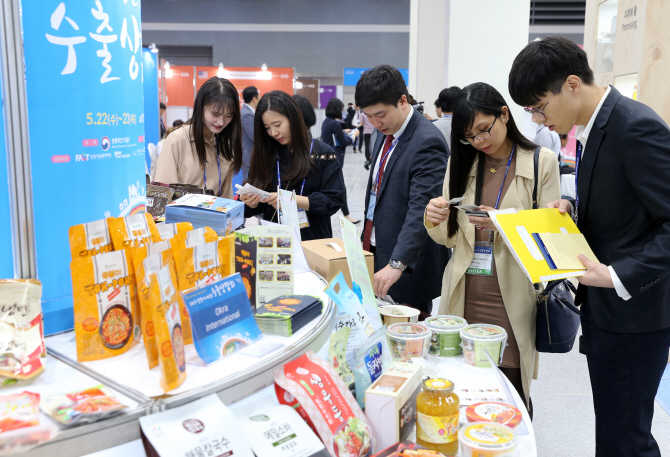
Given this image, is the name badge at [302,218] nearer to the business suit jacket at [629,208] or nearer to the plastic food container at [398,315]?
the plastic food container at [398,315]

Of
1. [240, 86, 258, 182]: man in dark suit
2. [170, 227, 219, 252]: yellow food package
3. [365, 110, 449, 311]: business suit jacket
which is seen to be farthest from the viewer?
[240, 86, 258, 182]: man in dark suit

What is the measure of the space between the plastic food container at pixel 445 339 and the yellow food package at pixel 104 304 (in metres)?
0.91

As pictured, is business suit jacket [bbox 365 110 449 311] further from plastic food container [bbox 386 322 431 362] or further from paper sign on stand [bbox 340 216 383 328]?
paper sign on stand [bbox 340 216 383 328]

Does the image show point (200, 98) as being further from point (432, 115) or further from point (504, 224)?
point (432, 115)

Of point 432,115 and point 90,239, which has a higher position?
point 432,115

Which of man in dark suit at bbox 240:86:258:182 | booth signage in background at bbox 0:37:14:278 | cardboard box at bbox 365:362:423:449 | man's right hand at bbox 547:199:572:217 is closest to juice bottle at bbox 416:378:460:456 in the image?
cardboard box at bbox 365:362:423:449

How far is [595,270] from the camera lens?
1.50 meters

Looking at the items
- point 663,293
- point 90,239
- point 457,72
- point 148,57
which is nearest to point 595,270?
point 663,293

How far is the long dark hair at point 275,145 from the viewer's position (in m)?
2.61

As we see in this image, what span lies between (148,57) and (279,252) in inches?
315

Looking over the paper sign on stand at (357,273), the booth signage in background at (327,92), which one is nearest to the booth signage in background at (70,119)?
the paper sign on stand at (357,273)

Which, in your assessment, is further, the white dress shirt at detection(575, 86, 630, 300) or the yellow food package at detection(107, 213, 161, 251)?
the white dress shirt at detection(575, 86, 630, 300)

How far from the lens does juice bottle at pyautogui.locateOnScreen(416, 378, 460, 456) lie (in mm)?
1146

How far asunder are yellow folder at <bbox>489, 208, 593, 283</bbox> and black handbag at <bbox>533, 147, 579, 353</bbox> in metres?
0.35
